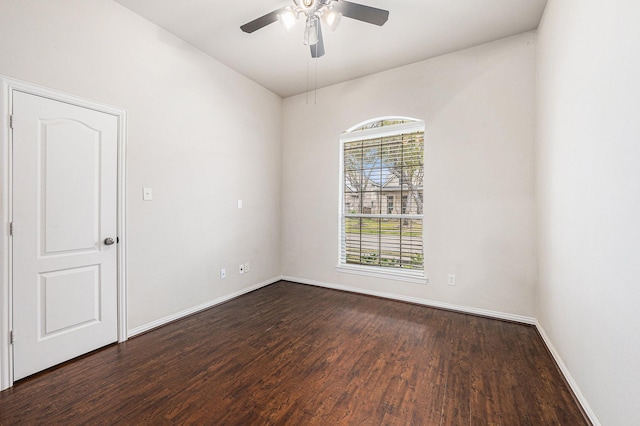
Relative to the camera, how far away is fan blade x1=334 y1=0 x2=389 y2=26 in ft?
6.86

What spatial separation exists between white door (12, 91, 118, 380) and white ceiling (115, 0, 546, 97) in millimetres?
1311

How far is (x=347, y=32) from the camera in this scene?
2.91 meters

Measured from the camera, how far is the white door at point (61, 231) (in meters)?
1.99

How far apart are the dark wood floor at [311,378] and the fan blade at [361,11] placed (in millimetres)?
2764

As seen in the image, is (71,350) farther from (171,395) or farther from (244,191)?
(244,191)

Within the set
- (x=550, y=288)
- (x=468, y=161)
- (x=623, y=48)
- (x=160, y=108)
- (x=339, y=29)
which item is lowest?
(x=550, y=288)

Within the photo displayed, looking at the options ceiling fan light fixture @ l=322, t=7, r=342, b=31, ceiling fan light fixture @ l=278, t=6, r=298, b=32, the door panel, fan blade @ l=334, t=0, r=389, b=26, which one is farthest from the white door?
fan blade @ l=334, t=0, r=389, b=26

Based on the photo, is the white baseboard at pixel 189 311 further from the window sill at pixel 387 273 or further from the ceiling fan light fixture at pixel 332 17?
the ceiling fan light fixture at pixel 332 17

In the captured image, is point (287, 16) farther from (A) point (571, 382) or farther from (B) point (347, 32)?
(A) point (571, 382)

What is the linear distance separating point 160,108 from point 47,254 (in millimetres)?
1682

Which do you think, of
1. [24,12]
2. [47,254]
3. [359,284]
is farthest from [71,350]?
[359,284]

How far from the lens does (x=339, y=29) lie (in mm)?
2877

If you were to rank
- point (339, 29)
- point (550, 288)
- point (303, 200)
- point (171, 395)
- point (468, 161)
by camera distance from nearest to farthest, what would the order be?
point (171, 395) < point (550, 288) < point (339, 29) < point (468, 161) < point (303, 200)

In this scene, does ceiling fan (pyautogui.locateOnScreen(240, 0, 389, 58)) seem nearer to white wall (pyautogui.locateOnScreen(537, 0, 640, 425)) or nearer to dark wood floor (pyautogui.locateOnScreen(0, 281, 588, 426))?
white wall (pyautogui.locateOnScreen(537, 0, 640, 425))
